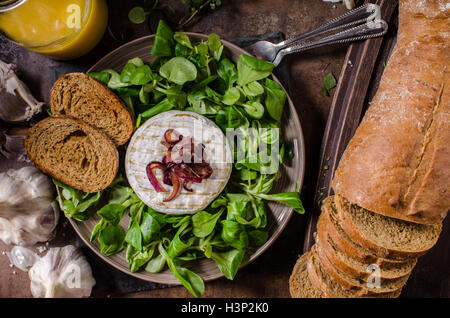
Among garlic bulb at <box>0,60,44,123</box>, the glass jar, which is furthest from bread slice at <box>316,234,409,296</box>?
garlic bulb at <box>0,60,44,123</box>

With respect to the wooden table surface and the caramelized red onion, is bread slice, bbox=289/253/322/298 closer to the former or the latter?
the wooden table surface

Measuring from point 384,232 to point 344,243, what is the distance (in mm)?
225

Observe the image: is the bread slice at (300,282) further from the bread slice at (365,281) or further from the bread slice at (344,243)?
the bread slice at (344,243)

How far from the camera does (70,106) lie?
90.0 inches

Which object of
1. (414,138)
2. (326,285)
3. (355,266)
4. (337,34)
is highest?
(337,34)

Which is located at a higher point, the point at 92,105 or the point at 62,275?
the point at 92,105

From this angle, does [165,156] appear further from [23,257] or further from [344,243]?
[23,257]

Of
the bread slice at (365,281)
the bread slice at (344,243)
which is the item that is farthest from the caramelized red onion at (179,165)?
the bread slice at (365,281)

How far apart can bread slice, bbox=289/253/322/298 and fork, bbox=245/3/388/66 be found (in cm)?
128

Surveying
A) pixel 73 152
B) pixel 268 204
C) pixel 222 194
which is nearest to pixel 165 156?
pixel 222 194

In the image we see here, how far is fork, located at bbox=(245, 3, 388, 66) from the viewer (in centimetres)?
228

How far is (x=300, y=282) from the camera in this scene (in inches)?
93.7
